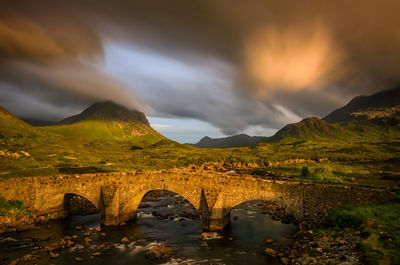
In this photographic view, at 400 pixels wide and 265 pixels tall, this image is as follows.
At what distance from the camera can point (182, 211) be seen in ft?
122

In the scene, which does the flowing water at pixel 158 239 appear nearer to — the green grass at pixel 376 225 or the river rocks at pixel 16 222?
the river rocks at pixel 16 222

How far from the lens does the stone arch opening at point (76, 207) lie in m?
33.2

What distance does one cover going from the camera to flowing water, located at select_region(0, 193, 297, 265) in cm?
2139

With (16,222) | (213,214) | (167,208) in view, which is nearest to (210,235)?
(213,214)

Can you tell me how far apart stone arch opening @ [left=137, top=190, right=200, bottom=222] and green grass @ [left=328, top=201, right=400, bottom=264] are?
18.7 m

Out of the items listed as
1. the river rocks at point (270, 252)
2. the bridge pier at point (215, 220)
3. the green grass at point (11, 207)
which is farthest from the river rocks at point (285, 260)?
the green grass at point (11, 207)

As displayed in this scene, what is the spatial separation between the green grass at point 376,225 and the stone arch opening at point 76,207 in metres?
33.5

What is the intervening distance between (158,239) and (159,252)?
4.37 metres

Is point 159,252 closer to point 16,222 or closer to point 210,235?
point 210,235

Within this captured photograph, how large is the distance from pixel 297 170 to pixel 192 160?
137 ft

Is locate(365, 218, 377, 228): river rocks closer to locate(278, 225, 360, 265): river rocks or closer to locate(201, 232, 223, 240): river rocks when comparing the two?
locate(278, 225, 360, 265): river rocks

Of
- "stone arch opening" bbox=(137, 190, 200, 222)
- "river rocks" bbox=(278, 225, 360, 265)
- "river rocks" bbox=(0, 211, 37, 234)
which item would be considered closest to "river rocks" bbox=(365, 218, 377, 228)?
"river rocks" bbox=(278, 225, 360, 265)

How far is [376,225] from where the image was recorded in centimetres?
1934

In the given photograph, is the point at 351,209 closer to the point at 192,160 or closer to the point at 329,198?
the point at 329,198
